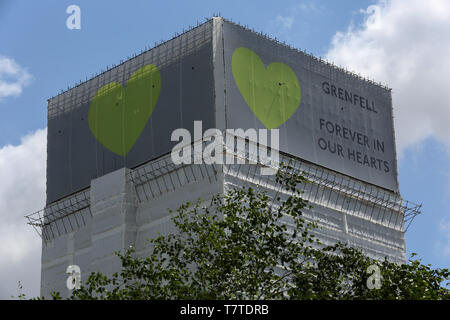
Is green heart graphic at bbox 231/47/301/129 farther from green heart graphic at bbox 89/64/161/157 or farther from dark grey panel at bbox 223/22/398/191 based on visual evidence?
green heart graphic at bbox 89/64/161/157

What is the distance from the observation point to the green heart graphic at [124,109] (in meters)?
101

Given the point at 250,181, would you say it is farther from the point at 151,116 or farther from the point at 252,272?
the point at 252,272

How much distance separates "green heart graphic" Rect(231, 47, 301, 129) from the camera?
316ft

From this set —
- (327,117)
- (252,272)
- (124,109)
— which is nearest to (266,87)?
(327,117)

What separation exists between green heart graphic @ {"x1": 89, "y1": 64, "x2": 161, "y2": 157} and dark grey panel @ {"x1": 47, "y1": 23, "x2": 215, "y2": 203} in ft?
2.13

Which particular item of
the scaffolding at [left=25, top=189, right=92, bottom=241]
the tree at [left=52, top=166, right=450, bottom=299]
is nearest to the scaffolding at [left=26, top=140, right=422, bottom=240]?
the scaffolding at [left=25, top=189, right=92, bottom=241]

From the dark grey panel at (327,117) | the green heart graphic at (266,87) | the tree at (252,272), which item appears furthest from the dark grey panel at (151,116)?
the tree at (252,272)

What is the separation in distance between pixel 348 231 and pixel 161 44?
25351 millimetres

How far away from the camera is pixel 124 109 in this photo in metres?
103

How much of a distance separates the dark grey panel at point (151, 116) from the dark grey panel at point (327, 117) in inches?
103

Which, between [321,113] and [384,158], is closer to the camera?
[321,113]

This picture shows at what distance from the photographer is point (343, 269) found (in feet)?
185
